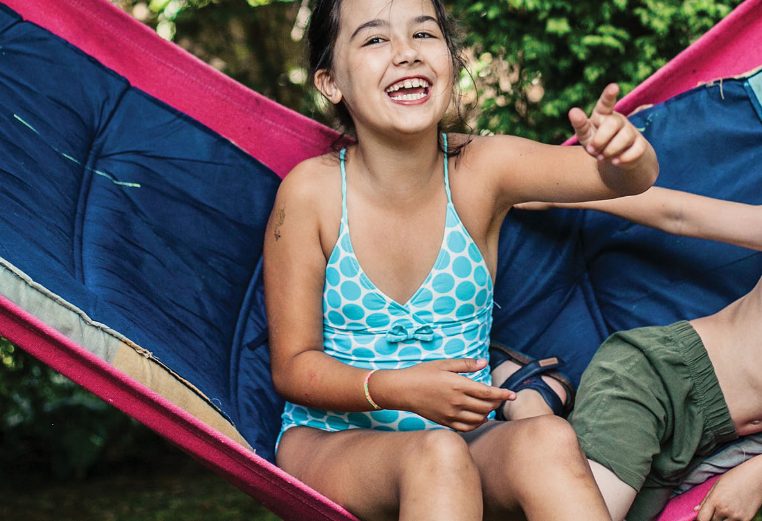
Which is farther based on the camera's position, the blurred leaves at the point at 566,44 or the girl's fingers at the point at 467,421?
the blurred leaves at the point at 566,44

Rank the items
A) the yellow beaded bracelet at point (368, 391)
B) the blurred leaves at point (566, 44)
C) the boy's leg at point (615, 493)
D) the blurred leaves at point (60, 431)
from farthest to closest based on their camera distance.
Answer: the blurred leaves at point (60, 431) < the blurred leaves at point (566, 44) < the boy's leg at point (615, 493) < the yellow beaded bracelet at point (368, 391)

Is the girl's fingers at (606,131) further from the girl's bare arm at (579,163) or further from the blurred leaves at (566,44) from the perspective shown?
the blurred leaves at (566,44)

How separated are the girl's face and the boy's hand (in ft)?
1.15

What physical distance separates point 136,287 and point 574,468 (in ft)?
2.69

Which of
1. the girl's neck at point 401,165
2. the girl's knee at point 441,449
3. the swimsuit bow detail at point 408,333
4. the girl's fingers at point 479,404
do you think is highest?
the girl's neck at point 401,165

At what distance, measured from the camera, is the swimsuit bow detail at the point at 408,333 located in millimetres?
1802

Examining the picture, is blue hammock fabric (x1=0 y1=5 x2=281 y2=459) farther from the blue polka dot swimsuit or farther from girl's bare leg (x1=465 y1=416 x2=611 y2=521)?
girl's bare leg (x1=465 y1=416 x2=611 y2=521)

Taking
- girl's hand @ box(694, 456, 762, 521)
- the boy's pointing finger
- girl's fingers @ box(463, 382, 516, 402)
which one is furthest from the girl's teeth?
girl's hand @ box(694, 456, 762, 521)

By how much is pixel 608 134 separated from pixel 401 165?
49 centimetres

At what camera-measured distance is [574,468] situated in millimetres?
1407

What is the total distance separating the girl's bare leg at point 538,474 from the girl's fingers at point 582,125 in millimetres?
393

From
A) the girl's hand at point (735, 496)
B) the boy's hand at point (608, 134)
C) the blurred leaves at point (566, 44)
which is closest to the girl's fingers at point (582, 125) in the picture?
the boy's hand at point (608, 134)

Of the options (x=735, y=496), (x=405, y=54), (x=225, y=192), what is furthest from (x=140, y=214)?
(x=735, y=496)

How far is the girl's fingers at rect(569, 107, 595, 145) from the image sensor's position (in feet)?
4.55
